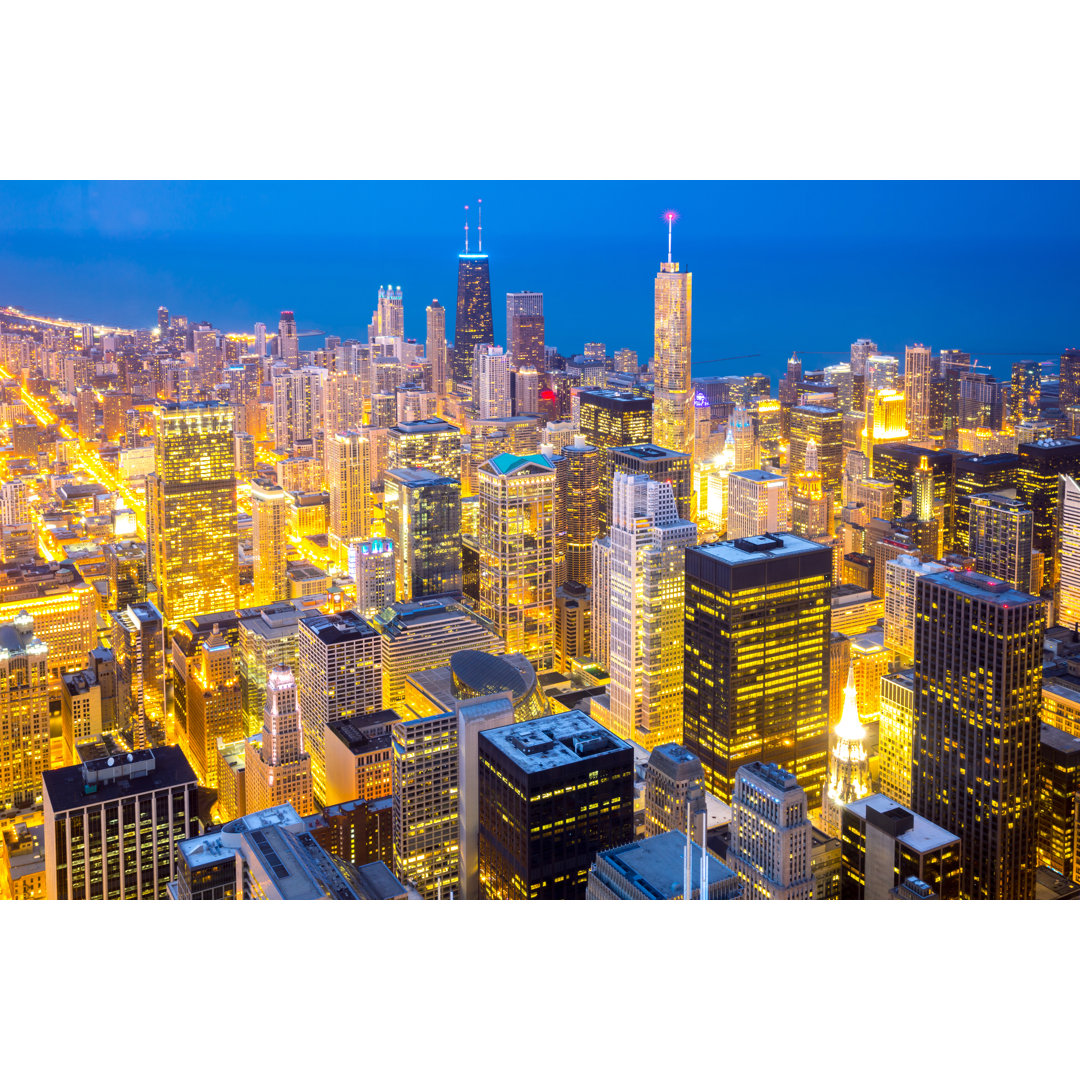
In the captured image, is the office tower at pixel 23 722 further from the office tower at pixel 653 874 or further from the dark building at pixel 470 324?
the dark building at pixel 470 324

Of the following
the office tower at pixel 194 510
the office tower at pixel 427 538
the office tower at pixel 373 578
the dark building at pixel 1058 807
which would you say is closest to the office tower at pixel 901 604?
the dark building at pixel 1058 807

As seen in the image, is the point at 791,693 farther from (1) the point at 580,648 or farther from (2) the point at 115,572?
(2) the point at 115,572

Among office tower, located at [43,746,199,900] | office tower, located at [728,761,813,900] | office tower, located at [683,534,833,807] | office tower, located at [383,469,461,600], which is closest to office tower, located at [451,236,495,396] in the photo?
office tower, located at [383,469,461,600]

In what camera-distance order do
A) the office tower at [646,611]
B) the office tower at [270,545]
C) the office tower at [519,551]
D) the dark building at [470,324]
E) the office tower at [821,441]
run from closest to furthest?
the office tower at [646,611]
the office tower at [519,551]
the dark building at [470,324]
the office tower at [270,545]
the office tower at [821,441]

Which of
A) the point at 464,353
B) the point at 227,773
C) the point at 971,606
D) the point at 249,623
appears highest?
the point at 464,353

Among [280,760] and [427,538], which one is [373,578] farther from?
[280,760]

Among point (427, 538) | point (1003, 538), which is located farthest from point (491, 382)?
point (1003, 538)

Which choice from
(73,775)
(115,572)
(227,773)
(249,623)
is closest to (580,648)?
(249,623)
